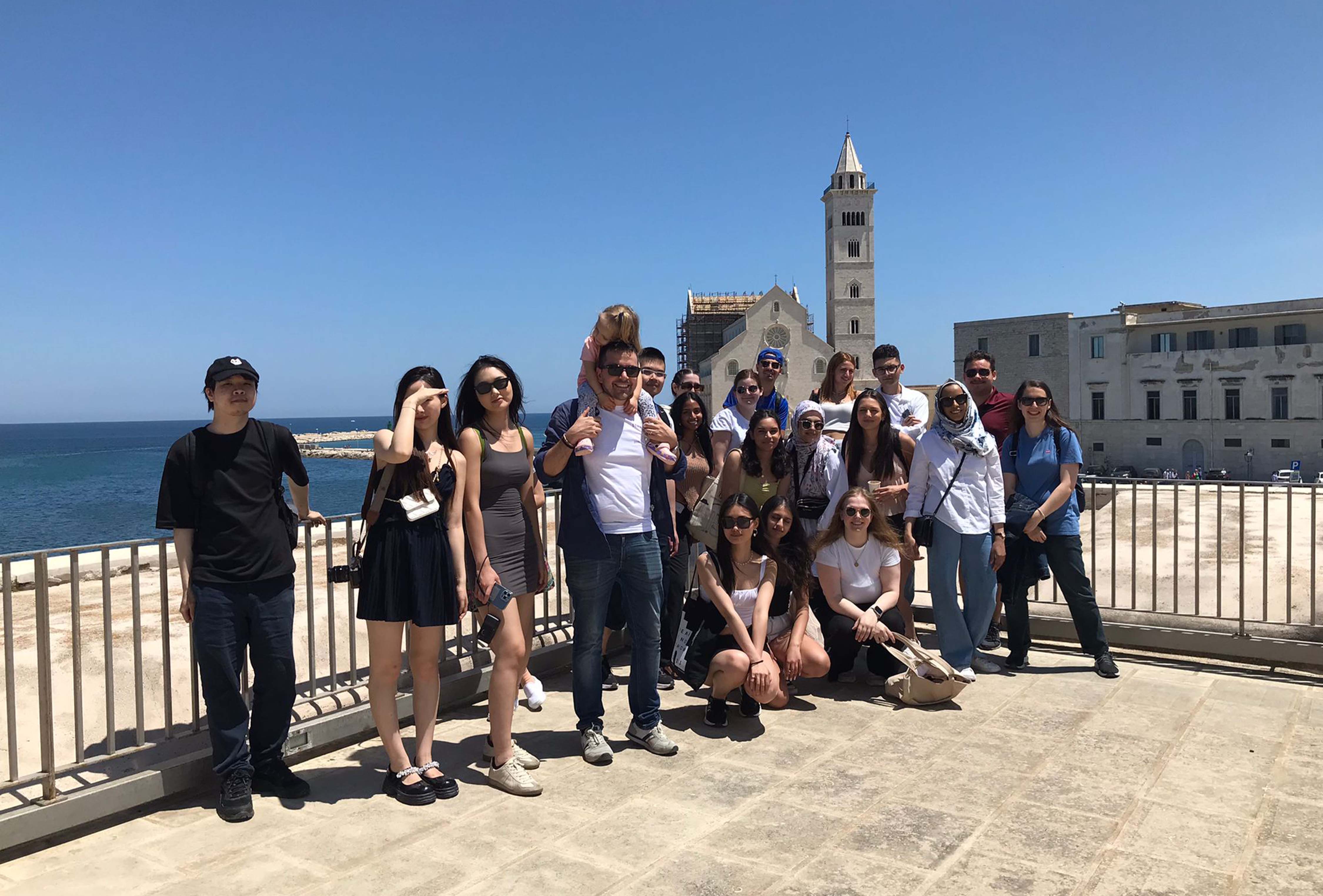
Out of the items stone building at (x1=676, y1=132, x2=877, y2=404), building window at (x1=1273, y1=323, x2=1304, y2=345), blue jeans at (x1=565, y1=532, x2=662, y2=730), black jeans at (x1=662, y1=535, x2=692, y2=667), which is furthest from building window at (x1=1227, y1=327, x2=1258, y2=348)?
blue jeans at (x1=565, y1=532, x2=662, y2=730)

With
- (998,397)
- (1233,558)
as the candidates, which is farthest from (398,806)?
(1233,558)

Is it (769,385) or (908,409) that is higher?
(769,385)

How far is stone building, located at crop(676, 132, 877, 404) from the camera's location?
220ft

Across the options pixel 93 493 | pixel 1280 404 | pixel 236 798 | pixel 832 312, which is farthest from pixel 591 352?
→ pixel 93 493

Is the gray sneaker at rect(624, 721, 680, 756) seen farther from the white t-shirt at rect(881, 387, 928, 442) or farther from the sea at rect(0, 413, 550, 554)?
the sea at rect(0, 413, 550, 554)

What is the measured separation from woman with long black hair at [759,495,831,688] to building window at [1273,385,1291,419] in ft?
172

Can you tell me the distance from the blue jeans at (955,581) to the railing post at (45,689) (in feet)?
13.9

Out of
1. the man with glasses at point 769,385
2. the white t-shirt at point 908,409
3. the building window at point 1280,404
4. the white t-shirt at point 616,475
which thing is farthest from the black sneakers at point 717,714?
the building window at point 1280,404

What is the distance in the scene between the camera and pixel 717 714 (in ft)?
14.2

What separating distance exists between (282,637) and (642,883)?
177 cm

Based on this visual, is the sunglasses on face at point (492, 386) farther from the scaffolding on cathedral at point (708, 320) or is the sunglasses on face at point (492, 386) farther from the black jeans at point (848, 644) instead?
the scaffolding on cathedral at point (708, 320)

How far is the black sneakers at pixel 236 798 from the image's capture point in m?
3.24

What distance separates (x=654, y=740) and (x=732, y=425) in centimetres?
225

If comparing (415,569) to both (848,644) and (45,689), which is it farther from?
(848,644)
